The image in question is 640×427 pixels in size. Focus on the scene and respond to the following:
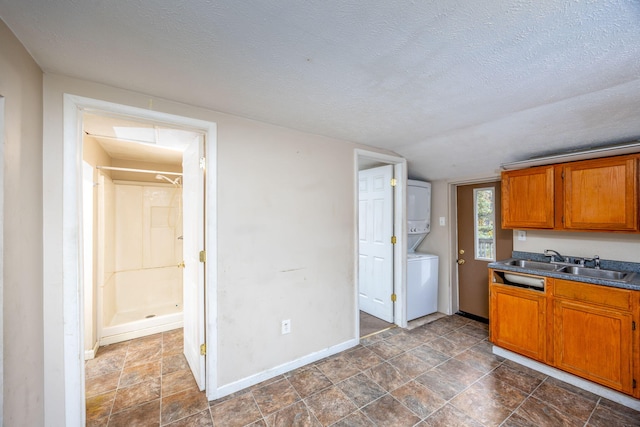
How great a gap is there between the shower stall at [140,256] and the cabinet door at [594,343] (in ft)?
12.8

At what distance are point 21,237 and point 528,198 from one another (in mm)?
3731

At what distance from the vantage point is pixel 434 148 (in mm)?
2805

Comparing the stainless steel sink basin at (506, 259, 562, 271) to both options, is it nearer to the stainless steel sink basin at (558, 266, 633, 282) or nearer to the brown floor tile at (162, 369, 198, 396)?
the stainless steel sink basin at (558, 266, 633, 282)

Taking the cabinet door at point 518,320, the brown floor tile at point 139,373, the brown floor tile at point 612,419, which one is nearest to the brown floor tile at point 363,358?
the cabinet door at point 518,320

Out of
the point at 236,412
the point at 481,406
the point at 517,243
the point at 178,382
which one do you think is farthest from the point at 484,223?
the point at 178,382

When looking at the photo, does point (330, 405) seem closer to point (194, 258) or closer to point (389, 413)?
point (389, 413)

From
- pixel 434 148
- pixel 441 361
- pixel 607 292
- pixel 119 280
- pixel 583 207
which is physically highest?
pixel 434 148

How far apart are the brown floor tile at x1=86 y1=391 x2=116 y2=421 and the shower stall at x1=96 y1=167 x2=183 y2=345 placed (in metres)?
0.98

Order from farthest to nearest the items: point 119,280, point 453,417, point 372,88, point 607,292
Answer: point 119,280 < point 607,292 < point 453,417 < point 372,88

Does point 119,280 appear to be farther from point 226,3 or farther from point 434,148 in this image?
point 434,148

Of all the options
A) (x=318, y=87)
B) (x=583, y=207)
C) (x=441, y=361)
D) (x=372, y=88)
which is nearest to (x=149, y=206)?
(x=318, y=87)

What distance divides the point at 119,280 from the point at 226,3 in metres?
3.61

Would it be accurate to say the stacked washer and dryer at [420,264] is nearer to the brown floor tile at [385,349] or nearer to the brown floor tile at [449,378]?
the brown floor tile at [385,349]

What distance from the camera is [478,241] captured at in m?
3.35
